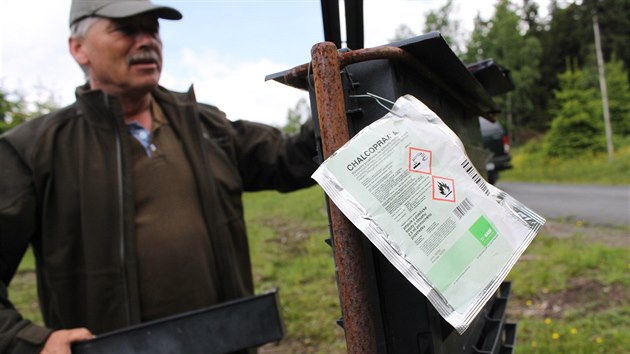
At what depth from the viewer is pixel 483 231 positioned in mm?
782

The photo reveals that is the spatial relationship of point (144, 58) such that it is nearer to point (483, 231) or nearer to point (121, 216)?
point (121, 216)

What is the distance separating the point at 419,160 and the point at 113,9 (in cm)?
151

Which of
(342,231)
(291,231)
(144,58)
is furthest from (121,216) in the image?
(291,231)

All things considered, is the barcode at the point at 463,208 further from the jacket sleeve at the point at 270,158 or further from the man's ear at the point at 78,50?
the man's ear at the point at 78,50

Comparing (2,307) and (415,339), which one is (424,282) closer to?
(415,339)

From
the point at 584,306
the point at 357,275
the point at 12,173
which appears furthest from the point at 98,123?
the point at 584,306

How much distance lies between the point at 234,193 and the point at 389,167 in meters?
1.38

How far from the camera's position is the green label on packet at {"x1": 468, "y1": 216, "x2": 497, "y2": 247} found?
77 centimetres

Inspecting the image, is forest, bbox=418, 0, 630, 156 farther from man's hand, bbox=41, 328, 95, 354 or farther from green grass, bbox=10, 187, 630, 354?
man's hand, bbox=41, 328, 95, 354

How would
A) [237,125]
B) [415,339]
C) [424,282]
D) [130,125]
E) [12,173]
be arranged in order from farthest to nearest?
[237,125] < [130,125] < [12,173] < [415,339] < [424,282]

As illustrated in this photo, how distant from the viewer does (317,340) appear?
343 centimetres

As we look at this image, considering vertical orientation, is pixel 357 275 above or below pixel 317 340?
above

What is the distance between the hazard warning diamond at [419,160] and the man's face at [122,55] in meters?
1.41

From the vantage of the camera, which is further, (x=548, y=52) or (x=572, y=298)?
(x=548, y=52)
